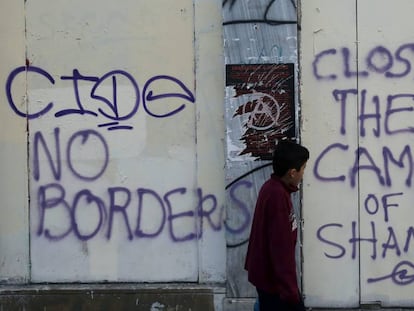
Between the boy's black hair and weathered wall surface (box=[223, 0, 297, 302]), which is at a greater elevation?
weathered wall surface (box=[223, 0, 297, 302])

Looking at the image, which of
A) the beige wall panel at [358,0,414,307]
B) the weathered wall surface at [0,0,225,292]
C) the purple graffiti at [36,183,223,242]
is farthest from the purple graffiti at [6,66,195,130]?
the beige wall panel at [358,0,414,307]

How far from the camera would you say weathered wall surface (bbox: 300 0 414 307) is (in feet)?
18.4

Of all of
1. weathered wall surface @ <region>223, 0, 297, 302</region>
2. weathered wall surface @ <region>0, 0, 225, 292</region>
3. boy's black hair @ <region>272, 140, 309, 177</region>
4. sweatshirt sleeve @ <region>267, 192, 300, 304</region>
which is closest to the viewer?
sweatshirt sleeve @ <region>267, 192, 300, 304</region>

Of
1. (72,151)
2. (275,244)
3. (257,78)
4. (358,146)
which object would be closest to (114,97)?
(72,151)

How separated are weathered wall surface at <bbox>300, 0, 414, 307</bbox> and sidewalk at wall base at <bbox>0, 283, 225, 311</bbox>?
84cm

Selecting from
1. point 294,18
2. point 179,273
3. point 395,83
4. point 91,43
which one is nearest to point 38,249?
point 179,273

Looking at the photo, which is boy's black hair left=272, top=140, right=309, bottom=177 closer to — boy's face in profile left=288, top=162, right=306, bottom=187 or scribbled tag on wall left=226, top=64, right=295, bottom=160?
boy's face in profile left=288, top=162, right=306, bottom=187

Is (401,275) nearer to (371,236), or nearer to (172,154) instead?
(371,236)

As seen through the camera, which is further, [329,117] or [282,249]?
[329,117]

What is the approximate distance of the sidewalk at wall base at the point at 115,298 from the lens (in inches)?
222

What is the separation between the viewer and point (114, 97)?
575cm

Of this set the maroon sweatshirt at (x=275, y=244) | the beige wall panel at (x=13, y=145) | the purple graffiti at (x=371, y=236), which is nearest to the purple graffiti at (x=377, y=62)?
the purple graffiti at (x=371, y=236)

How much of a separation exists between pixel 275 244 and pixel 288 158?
1.66 feet

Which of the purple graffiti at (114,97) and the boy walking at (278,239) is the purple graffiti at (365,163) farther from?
the boy walking at (278,239)
